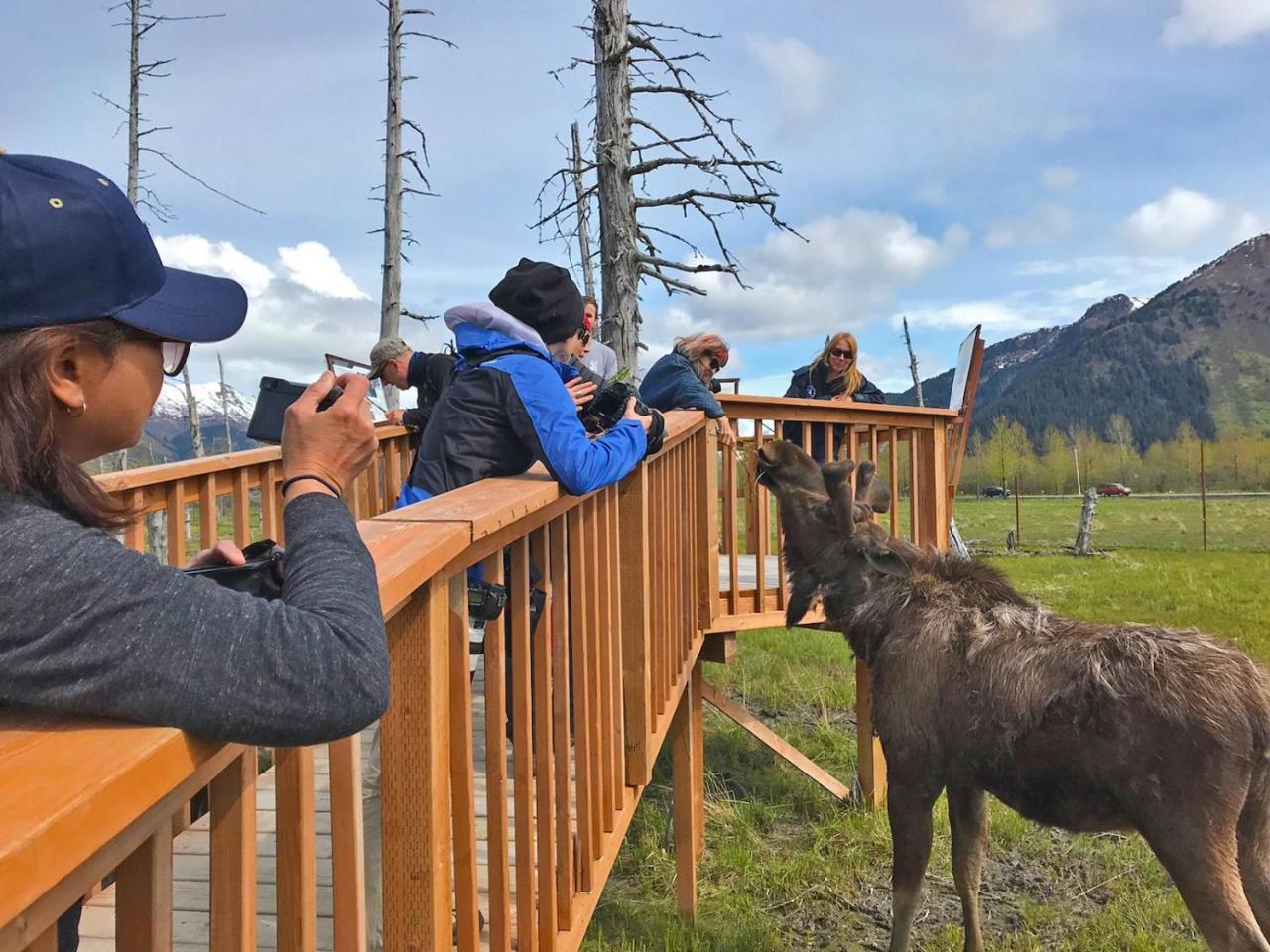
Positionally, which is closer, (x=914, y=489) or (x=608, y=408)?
(x=608, y=408)

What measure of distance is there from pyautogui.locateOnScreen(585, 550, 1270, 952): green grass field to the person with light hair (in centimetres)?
274

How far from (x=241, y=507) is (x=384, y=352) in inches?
68.8

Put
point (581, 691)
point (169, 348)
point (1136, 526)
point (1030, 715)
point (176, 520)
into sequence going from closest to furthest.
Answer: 1. point (169, 348)
2. point (581, 691)
3. point (1030, 715)
4. point (176, 520)
5. point (1136, 526)

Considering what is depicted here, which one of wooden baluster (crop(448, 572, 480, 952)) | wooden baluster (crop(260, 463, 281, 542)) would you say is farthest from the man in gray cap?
wooden baluster (crop(448, 572, 480, 952))

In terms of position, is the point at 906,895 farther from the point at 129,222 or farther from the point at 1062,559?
the point at 1062,559

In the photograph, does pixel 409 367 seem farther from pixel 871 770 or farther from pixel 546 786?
pixel 871 770

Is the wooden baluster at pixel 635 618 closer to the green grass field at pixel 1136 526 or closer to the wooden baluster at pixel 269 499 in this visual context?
the wooden baluster at pixel 269 499

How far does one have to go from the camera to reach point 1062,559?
25.8 meters

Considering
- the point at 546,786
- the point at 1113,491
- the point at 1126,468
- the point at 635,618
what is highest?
the point at 635,618

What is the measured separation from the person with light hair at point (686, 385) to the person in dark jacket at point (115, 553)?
439 centimetres

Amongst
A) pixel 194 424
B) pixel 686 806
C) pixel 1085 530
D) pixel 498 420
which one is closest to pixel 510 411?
pixel 498 420

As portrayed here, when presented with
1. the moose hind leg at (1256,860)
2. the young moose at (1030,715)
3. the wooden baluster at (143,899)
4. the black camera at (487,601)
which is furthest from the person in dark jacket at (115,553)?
the moose hind leg at (1256,860)

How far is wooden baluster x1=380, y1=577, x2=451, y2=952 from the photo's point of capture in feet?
5.04

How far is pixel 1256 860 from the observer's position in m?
3.62
